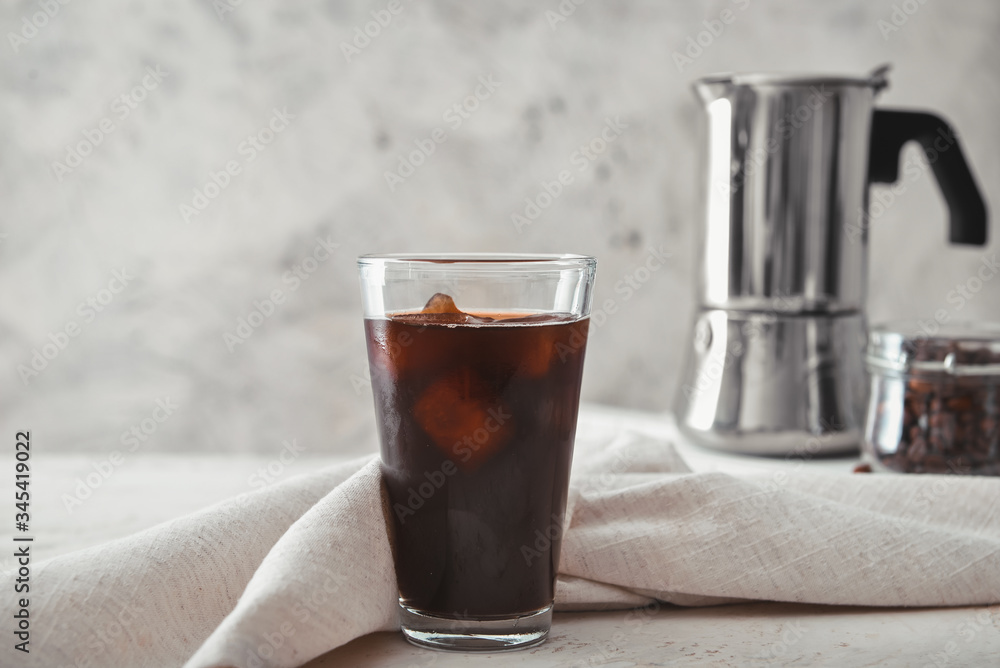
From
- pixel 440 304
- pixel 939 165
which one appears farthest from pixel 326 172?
pixel 440 304

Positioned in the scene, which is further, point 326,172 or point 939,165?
point 326,172

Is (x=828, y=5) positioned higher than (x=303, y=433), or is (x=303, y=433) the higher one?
(x=828, y=5)

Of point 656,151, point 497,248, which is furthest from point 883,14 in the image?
point 497,248

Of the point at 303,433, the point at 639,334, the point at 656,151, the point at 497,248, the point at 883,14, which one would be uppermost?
the point at 883,14

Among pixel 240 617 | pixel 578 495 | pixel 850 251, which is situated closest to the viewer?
pixel 240 617

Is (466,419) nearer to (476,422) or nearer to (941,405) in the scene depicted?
(476,422)

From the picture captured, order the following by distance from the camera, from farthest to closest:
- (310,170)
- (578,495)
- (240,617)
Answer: (310,170) < (578,495) < (240,617)

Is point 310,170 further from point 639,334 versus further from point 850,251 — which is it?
point 850,251

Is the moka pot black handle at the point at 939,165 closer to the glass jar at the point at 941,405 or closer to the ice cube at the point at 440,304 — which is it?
the glass jar at the point at 941,405

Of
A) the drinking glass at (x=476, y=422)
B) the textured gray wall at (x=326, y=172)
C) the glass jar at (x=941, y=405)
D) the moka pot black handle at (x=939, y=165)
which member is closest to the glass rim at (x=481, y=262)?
the drinking glass at (x=476, y=422)
